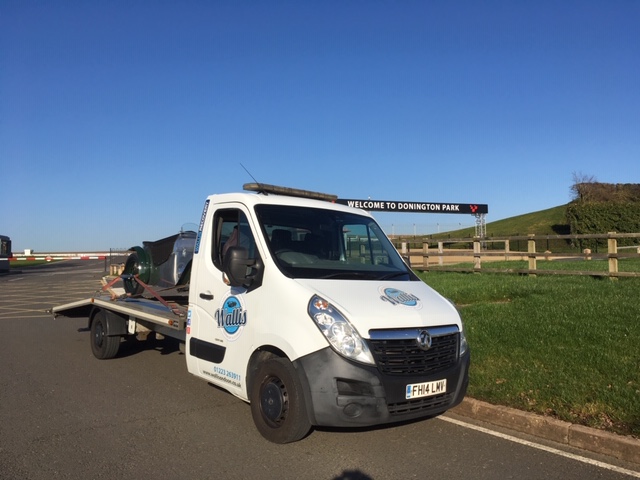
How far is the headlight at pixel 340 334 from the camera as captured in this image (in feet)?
13.6

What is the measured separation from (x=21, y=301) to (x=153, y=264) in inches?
514

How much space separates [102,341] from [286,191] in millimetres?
4288

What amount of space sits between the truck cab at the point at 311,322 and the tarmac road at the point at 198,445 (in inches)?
13.9

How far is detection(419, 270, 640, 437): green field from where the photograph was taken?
5039mm

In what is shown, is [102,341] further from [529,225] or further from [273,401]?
[529,225]

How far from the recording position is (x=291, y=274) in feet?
15.6

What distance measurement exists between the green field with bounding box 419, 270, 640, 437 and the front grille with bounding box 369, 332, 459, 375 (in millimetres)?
1322

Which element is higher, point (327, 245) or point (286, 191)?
point (286, 191)

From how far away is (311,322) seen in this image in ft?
14.0

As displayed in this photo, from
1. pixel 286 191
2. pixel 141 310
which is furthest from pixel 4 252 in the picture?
pixel 286 191

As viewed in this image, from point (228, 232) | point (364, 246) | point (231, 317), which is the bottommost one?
point (231, 317)

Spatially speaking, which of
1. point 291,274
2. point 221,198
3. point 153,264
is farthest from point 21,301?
point 291,274

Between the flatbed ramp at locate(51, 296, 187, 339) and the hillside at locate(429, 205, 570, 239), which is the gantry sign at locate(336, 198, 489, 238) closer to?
the hillside at locate(429, 205, 570, 239)

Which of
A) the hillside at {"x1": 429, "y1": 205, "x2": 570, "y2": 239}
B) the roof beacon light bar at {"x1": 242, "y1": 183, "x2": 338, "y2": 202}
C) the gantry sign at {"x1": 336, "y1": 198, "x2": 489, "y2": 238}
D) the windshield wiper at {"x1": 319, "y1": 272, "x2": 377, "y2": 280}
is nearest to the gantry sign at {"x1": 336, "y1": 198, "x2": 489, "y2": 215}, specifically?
the gantry sign at {"x1": 336, "y1": 198, "x2": 489, "y2": 238}
